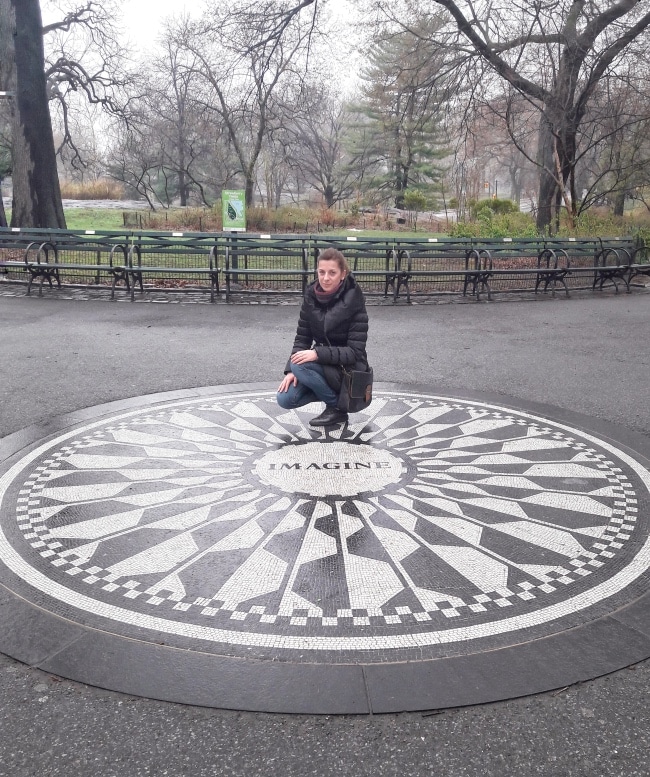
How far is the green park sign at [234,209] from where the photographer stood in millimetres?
16828

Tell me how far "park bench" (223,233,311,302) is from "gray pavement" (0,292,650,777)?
1.62 m

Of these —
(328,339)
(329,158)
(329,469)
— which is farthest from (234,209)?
(329,158)

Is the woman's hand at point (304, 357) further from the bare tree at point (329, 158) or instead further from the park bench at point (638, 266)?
the bare tree at point (329, 158)

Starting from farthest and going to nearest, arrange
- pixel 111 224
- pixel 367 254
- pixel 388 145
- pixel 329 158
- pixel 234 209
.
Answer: pixel 329 158
pixel 388 145
pixel 111 224
pixel 234 209
pixel 367 254

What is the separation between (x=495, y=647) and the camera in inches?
121

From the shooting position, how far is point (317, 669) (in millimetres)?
2926

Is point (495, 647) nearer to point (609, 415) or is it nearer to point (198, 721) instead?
point (198, 721)

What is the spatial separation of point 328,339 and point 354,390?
0.48 meters

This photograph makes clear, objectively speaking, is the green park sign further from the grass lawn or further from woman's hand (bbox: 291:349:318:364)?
the grass lawn

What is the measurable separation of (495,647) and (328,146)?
6406cm

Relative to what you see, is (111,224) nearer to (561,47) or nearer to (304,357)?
(561,47)

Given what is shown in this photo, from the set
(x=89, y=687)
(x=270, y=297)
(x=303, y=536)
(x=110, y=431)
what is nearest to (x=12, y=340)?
(x=110, y=431)

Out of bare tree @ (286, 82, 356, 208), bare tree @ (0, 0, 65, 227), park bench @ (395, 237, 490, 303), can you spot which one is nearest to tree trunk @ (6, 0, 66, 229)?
bare tree @ (0, 0, 65, 227)

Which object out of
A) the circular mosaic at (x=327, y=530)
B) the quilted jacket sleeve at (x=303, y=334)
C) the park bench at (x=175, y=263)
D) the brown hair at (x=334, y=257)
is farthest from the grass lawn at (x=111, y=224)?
the circular mosaic at (x=327, y=530)
